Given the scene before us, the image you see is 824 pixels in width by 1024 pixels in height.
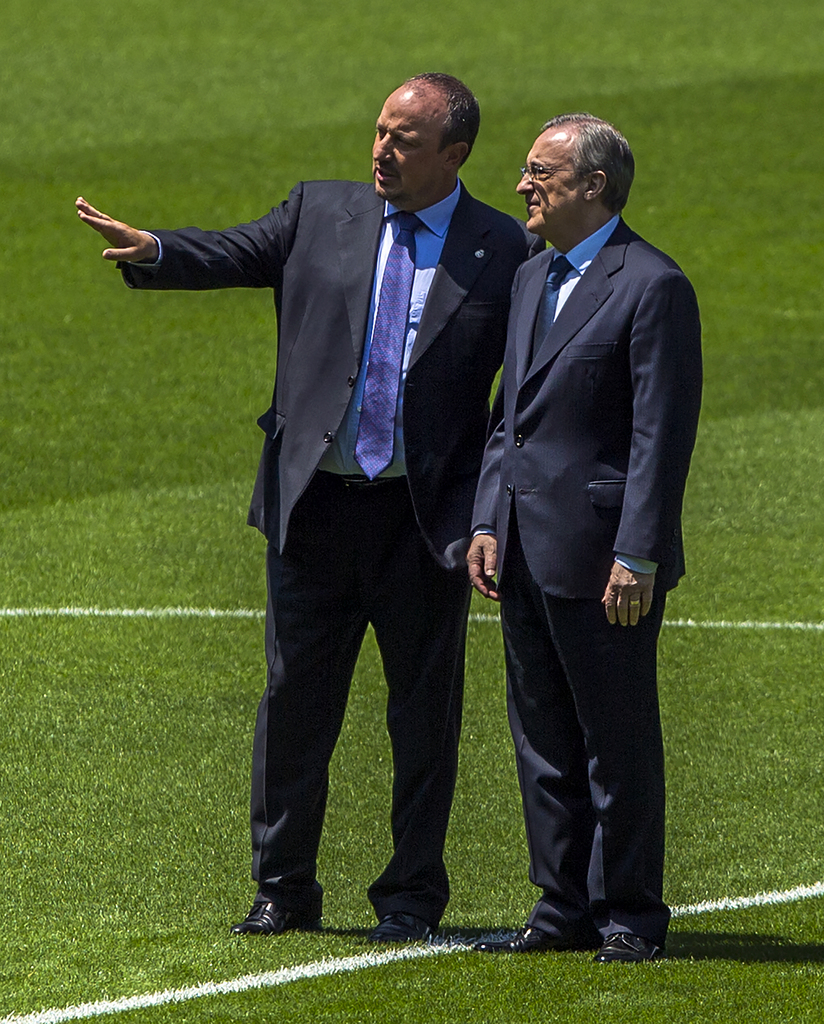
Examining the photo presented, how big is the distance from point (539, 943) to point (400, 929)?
44cm

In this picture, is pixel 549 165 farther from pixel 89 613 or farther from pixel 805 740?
pixel 89 613

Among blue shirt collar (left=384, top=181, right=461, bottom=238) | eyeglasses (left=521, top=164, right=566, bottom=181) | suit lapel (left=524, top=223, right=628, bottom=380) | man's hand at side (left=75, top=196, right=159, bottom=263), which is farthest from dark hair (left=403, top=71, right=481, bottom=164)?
man's hand at side (left=75, top=196, right=159, bottom=263)

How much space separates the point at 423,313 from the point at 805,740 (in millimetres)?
2908

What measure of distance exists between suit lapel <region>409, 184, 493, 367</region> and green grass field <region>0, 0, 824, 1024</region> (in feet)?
5.55

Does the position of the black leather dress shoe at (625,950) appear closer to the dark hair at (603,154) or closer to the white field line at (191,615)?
the dark hair at (603,154)

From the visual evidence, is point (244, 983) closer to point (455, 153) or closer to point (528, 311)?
point (528, 311)

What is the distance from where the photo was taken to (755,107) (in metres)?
20.2

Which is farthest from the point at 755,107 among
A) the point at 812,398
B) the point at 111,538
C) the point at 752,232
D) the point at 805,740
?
the point at 805,740

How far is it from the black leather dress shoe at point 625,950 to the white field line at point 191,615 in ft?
12.3

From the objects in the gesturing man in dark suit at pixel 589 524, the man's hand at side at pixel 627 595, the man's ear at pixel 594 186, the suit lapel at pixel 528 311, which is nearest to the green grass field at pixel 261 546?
the gesturing man in dark suit at pixel 589 524

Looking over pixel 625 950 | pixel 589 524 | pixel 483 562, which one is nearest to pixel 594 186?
pixel 589 524

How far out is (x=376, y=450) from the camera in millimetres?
4875

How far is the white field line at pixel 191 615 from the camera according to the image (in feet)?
27.3

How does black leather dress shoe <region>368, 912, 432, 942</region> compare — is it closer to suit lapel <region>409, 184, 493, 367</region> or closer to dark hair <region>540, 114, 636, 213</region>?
suit lapel <region>409, 184, 493, 367</region>
